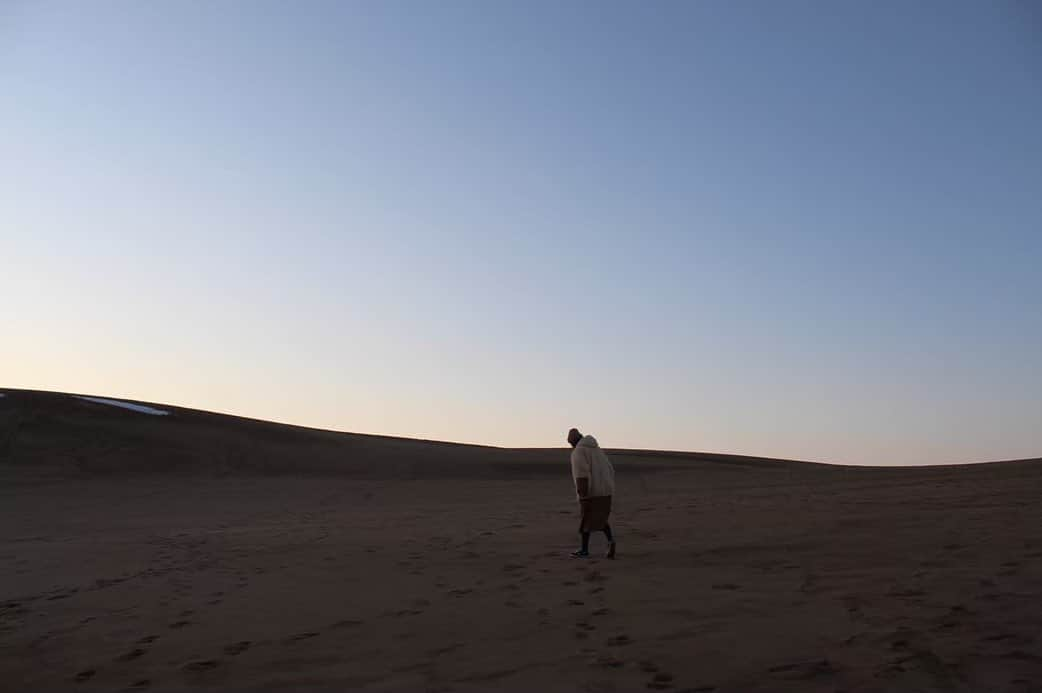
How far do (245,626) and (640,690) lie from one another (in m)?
4.01

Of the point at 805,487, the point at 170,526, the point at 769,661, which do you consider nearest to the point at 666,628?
the point at 769,661

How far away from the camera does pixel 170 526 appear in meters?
19.4

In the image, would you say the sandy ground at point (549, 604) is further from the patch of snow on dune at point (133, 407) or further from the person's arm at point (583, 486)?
the patch of snow on dune at point (133, 407)

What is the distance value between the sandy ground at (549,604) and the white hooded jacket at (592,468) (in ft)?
3.13

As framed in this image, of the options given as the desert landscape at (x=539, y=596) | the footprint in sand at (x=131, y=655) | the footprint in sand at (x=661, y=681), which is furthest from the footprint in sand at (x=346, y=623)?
the footprint in sand at (x=661, y=681)

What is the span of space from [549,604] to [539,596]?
1.54 ft

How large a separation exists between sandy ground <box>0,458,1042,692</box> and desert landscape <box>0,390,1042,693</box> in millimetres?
34

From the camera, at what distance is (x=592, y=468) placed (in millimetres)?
12289

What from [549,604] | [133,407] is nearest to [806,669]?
[549,604]

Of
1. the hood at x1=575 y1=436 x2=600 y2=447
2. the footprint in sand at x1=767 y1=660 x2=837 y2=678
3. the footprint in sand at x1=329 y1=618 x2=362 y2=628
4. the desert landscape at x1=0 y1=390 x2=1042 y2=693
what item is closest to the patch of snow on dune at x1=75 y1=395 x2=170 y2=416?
the desert landscape at x1=0 y1=390 x2=1042 y2=693

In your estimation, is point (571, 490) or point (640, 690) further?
point (571, 490)

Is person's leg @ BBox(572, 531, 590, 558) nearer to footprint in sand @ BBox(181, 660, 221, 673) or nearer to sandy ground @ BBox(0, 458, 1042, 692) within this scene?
sandy ground @ BBox(0, 458, 1042, 692)

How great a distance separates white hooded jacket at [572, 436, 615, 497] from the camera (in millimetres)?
12219

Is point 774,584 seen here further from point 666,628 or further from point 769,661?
point 769,661
